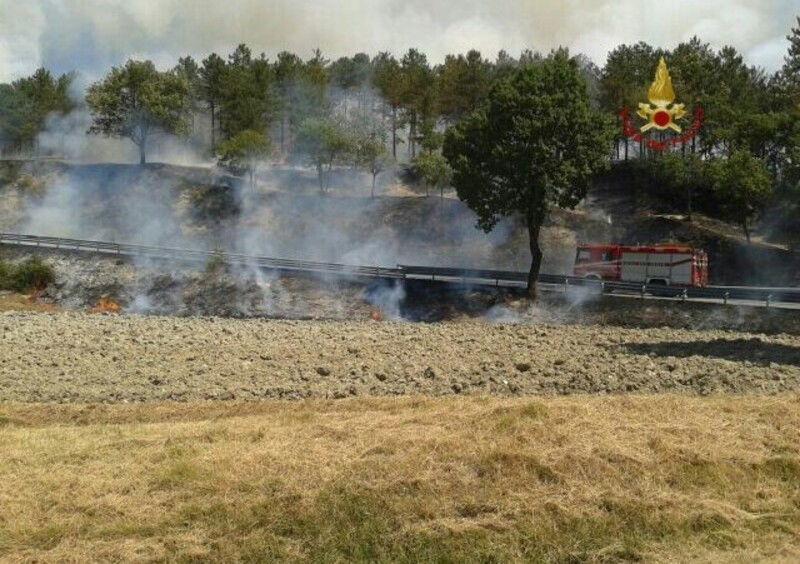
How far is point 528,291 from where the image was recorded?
47.2 m

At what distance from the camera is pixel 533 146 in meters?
46.2

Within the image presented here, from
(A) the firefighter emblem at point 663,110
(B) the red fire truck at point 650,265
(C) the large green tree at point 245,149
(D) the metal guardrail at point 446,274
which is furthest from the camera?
(C) the large green tree at point 245,149

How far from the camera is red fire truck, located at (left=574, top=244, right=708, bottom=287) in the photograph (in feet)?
159

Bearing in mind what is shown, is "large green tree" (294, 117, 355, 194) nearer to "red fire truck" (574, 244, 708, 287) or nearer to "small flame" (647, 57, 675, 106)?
"small flame" (647, 57, 675, 106)

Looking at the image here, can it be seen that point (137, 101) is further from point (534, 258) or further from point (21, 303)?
point (534, 258)

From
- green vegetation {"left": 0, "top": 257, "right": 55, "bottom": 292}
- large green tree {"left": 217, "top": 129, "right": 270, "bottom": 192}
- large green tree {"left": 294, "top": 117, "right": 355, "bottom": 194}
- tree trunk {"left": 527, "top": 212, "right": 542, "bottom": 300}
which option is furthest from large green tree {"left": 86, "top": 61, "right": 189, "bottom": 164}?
tree trunk {"left": 527, "top": 212, "right": 542, "bottom": 300}

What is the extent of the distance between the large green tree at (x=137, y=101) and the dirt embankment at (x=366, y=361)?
49.3 metres

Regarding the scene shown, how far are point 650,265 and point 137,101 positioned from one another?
207ft

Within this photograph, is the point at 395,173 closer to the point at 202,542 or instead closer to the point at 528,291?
the point at 528,291

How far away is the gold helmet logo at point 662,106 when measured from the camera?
6319 cm

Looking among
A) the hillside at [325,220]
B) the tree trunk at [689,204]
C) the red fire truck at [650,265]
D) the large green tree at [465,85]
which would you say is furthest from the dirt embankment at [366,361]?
the large green tree at [465,85]

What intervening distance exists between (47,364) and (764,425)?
26.6m

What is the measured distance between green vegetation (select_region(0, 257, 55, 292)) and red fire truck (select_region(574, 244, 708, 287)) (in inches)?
1591

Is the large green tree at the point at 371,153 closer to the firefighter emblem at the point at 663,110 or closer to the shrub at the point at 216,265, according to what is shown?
the firefighter emblem at the point at 663,110
